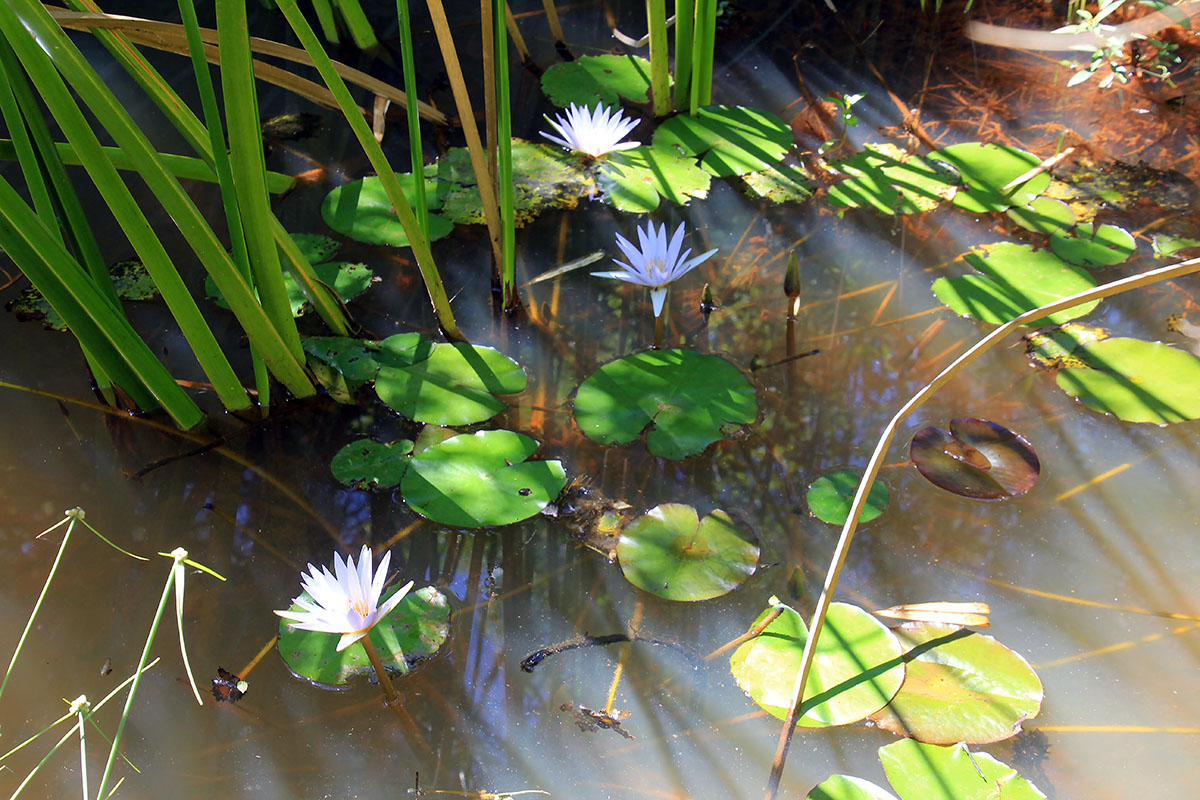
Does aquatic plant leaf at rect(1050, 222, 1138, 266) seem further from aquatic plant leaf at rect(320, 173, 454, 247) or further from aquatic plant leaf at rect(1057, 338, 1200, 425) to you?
aquatic plant leaf at rect(320, 173, 454, 247)

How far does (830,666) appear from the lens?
1.35 m

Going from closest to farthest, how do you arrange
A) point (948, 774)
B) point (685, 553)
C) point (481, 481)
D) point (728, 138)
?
point (948, 774)
point (685, 553)
point (481, 481)
point (728, 138)

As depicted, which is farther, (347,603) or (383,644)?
(383,644)

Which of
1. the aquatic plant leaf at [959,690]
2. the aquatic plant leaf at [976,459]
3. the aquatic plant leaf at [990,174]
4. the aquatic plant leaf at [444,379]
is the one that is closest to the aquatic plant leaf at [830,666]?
the aquatic plant leaf at [959,690]

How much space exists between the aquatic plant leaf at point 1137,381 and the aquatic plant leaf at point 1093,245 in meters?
0.28

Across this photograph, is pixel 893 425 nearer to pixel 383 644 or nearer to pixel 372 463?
pixel 383 644

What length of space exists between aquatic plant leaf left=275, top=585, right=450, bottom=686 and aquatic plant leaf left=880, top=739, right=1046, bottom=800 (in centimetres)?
79

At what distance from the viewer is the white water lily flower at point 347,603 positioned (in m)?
1.20

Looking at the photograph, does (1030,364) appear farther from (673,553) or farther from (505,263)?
(505,263)

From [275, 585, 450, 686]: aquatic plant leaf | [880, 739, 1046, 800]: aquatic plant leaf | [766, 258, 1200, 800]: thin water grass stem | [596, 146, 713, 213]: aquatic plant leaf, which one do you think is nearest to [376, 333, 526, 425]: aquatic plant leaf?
[275, 585, 450, 686]: aquatic plant leaf

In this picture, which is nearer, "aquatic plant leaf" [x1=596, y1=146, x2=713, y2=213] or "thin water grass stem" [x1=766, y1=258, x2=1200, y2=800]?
"thin water grass stem" [x1=766, y1=258, x2=1200, y2=800]

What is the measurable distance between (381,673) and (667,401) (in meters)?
0.80

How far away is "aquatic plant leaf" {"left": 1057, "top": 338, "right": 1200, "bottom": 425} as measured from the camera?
1.69 m

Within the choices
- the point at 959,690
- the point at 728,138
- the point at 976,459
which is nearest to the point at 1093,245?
the point at 976,459
